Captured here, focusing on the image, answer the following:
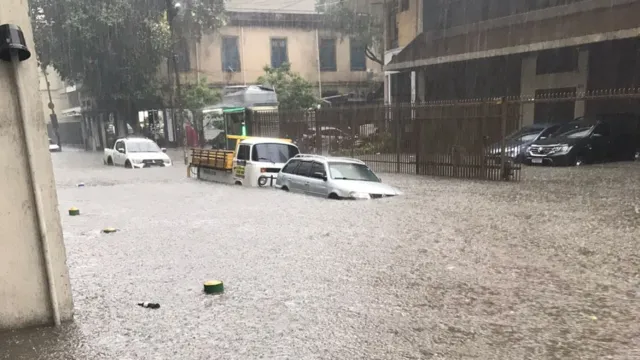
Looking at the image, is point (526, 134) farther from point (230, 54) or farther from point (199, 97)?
point (230, 54)

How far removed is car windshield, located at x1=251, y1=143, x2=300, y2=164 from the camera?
46.6 ft

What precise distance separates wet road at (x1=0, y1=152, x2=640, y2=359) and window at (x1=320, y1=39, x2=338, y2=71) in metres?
28.8

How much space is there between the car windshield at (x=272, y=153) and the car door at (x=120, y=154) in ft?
34.0

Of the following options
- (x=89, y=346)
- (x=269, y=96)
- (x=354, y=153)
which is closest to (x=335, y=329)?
(x=89, y=346)

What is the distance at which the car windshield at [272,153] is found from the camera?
14219 mm

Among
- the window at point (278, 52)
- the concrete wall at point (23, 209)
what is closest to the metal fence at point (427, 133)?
the concrete wall at point (23, 209)

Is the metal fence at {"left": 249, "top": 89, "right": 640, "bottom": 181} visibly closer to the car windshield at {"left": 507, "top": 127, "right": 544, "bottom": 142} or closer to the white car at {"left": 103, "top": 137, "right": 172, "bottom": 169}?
the car windshield at {"left": 507, "top": 127, "right": 544, "bottom": 142}

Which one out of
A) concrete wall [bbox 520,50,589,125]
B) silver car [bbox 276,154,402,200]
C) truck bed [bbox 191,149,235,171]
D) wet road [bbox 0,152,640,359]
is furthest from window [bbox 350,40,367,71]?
wet road [bbox 0,152,640,359]

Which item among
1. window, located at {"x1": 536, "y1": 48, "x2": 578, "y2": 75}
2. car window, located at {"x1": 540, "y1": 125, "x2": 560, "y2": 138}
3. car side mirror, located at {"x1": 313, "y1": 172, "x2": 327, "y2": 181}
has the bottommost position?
car side mirror, located at {"x1": 313, "y1": 172, "x2": 327, "y2": 181}

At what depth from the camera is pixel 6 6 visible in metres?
4.09

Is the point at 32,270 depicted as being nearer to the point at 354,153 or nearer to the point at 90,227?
the point at 90,227

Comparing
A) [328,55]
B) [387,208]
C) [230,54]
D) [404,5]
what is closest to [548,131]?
[387,208]

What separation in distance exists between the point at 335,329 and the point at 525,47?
54.1 ft

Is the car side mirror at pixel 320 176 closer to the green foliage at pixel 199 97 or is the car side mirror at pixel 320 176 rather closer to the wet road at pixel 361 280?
the wet road at pixel 361 280
